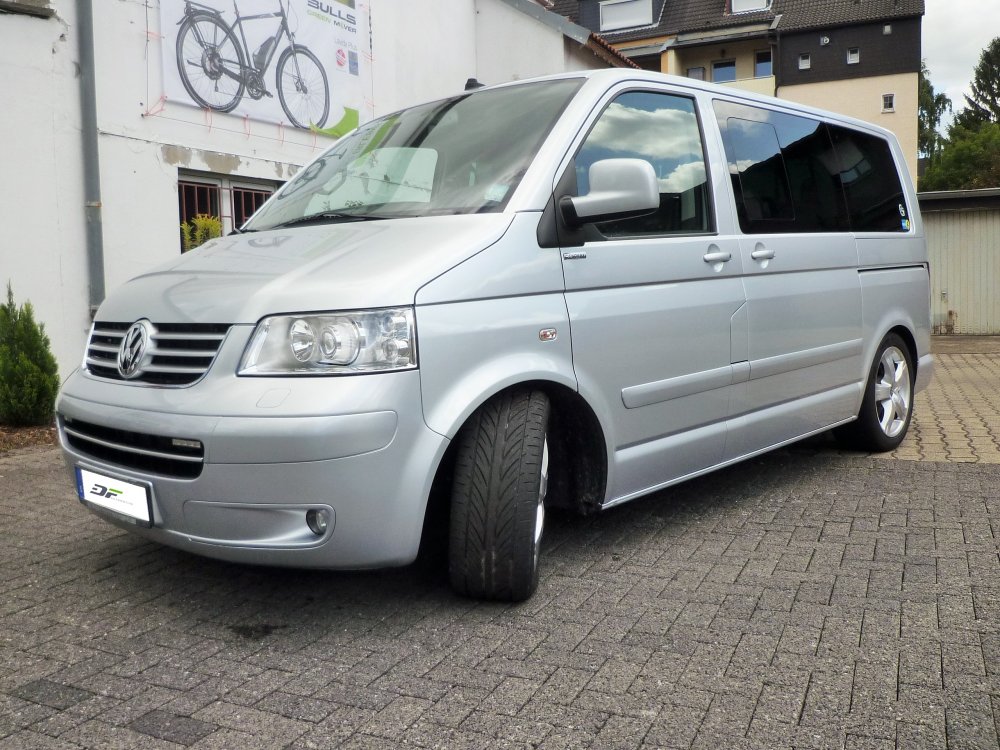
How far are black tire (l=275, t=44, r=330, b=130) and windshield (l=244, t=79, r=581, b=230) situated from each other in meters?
6.25

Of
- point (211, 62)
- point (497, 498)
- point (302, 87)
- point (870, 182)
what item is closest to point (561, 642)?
point (497, 498)

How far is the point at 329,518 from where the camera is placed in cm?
288

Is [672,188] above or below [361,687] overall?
above

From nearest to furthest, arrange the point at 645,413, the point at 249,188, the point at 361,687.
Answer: the point at 361,687 < the point at 645,413 < the point at 249,188

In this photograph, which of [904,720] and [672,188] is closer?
[904,720]

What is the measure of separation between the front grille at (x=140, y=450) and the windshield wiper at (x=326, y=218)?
3.77 ft

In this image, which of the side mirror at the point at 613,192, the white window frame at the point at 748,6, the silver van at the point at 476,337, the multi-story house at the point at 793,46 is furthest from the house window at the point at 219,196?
the white window frame at the point at 748,6

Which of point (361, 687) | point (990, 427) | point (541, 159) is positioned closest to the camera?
point (361, 687)

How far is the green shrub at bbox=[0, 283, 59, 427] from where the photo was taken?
6.96 metres

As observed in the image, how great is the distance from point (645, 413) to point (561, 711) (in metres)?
1.48

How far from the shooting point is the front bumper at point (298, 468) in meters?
2.80

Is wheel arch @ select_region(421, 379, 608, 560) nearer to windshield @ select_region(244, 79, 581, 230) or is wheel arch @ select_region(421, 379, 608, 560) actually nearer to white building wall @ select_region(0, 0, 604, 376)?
windshield @ select_region(244, 79, 581, 230)

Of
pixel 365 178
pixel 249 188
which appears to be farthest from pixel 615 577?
pixel 249 188

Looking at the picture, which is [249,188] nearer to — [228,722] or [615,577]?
[615,577]
